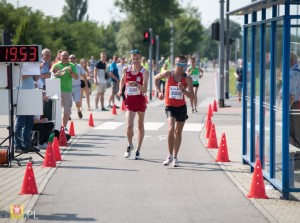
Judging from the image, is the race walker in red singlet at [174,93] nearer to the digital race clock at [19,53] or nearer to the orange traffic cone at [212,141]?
the digital race clock at [19,53]

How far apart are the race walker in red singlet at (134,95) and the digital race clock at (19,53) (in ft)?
6.15

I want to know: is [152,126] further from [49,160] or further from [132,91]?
[49,160]

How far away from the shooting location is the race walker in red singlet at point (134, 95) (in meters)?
14.9

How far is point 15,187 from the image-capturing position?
11.5 metres

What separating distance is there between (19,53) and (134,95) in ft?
7.36

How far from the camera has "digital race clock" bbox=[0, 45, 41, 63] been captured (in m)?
13.8

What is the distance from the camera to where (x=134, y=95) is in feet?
49.0

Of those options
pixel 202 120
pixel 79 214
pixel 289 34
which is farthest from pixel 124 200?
pixel 202 120

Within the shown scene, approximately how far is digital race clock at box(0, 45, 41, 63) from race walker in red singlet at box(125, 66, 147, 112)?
1875 millimetres

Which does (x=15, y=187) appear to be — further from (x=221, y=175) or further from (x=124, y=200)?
(x=221, y=175)

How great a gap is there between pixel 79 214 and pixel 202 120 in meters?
15.1

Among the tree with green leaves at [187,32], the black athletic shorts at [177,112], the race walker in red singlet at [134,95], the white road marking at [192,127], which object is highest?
the tree with green leaves at [187,32]

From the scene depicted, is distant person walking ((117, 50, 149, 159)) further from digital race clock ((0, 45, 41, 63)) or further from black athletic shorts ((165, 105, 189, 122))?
digital race clock ((0, 45, 41, 63))

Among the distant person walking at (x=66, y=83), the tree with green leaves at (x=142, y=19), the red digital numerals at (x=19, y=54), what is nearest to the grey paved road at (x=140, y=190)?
the red digital numerals at (x=19, y=54)
